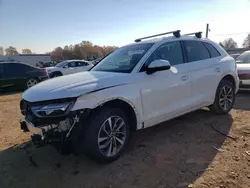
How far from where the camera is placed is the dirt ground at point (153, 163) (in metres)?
2.79

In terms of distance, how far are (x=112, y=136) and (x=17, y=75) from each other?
8.98 m

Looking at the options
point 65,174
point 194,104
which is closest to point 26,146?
point 65,174

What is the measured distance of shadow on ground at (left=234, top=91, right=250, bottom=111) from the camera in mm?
5806

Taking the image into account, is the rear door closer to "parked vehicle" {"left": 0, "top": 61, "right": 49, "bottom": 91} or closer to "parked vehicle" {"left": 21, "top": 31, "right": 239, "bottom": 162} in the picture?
"parked vehicle" {"left": 21, "top": 31, "right": 239, "bottom": 162}

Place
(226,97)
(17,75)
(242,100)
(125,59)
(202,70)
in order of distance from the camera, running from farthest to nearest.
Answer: (17,75)
(242,100)
(226,97)
(202,70)
(125,59)

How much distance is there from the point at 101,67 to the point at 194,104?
1.89 meters

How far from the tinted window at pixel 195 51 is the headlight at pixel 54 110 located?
8.47 feet

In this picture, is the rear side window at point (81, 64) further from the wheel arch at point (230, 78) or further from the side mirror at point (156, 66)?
the side mirror at point (156, 66)

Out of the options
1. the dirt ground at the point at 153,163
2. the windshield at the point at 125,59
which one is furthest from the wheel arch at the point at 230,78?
the windshield at the point at 125,59

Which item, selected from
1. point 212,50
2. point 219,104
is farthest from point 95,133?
point 212,50

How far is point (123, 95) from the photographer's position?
10.6 feet

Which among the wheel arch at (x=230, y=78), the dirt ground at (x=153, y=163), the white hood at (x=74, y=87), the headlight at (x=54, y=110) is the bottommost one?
the dirt ground at (x=153, y=163)

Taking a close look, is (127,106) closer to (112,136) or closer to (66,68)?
(112,136)

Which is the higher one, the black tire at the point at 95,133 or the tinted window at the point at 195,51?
the tinted window at the point at 195,51
